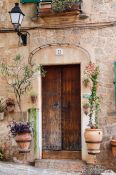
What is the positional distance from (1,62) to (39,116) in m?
1.69

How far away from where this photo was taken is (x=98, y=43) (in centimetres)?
1094

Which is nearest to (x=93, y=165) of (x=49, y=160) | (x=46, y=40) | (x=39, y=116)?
(x=49, y=160)

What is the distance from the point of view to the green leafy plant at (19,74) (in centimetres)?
1102

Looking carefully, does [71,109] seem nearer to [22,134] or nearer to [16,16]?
[22,134]

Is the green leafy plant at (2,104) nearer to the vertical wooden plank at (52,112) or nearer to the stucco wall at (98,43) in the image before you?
the stucco wall at (98,43)

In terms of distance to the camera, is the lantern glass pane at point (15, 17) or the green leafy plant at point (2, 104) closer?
the lantern glass pane at point (15, 17)


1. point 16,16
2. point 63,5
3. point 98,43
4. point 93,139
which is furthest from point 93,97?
point 16,16

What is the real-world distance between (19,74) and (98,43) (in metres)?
2.10

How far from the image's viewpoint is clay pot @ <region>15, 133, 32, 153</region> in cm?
1072

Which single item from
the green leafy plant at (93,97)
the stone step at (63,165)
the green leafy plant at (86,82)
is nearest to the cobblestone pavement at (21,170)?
the stone step at (63,165)

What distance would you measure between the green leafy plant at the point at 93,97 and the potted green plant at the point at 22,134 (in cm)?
151

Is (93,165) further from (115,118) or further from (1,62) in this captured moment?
(1,62)

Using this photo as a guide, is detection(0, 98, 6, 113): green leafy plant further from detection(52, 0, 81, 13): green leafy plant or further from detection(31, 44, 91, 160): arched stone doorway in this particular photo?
detection(52, 0, 81, 13): green leafy plant

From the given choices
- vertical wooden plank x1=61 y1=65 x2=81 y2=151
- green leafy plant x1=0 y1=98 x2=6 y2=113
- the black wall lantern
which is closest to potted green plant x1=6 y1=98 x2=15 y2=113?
green leafy plant x1=0 y1=98 x2=6 y2=113
